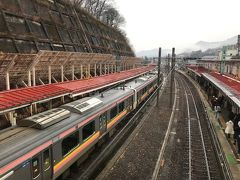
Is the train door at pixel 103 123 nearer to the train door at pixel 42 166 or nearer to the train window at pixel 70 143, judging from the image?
the train window at pixel 70 143

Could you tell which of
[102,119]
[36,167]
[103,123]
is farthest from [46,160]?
[103,123]

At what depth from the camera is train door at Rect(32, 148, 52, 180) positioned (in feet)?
25.6

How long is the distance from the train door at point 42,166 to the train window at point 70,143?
111cm

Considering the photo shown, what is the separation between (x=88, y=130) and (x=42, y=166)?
12.8ft

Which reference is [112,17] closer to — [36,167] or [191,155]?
[191,155]

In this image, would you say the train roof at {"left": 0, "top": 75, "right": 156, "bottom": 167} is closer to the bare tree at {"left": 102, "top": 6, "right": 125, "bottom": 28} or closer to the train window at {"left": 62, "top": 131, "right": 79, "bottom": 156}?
the train window at {"left": 62, "top": 131, "right": 79, "bottom": 156}

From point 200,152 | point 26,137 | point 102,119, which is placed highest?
point 26,137

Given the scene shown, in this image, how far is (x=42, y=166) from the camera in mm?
8148

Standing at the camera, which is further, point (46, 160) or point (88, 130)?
point (88, 130)

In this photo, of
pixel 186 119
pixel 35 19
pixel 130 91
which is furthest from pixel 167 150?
pixel 35 19

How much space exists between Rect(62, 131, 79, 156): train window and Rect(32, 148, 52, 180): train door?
1.11 m

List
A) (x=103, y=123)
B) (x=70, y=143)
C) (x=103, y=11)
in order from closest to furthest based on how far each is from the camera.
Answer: (x=70, y=143) → (x=103, y=123) → (x=103, y=11)

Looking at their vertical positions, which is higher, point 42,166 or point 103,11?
point 103,11

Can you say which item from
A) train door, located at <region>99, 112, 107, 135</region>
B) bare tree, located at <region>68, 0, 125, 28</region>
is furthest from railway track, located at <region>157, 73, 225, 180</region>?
bare tree, located at <region>68, 0, 125, 28</region>
